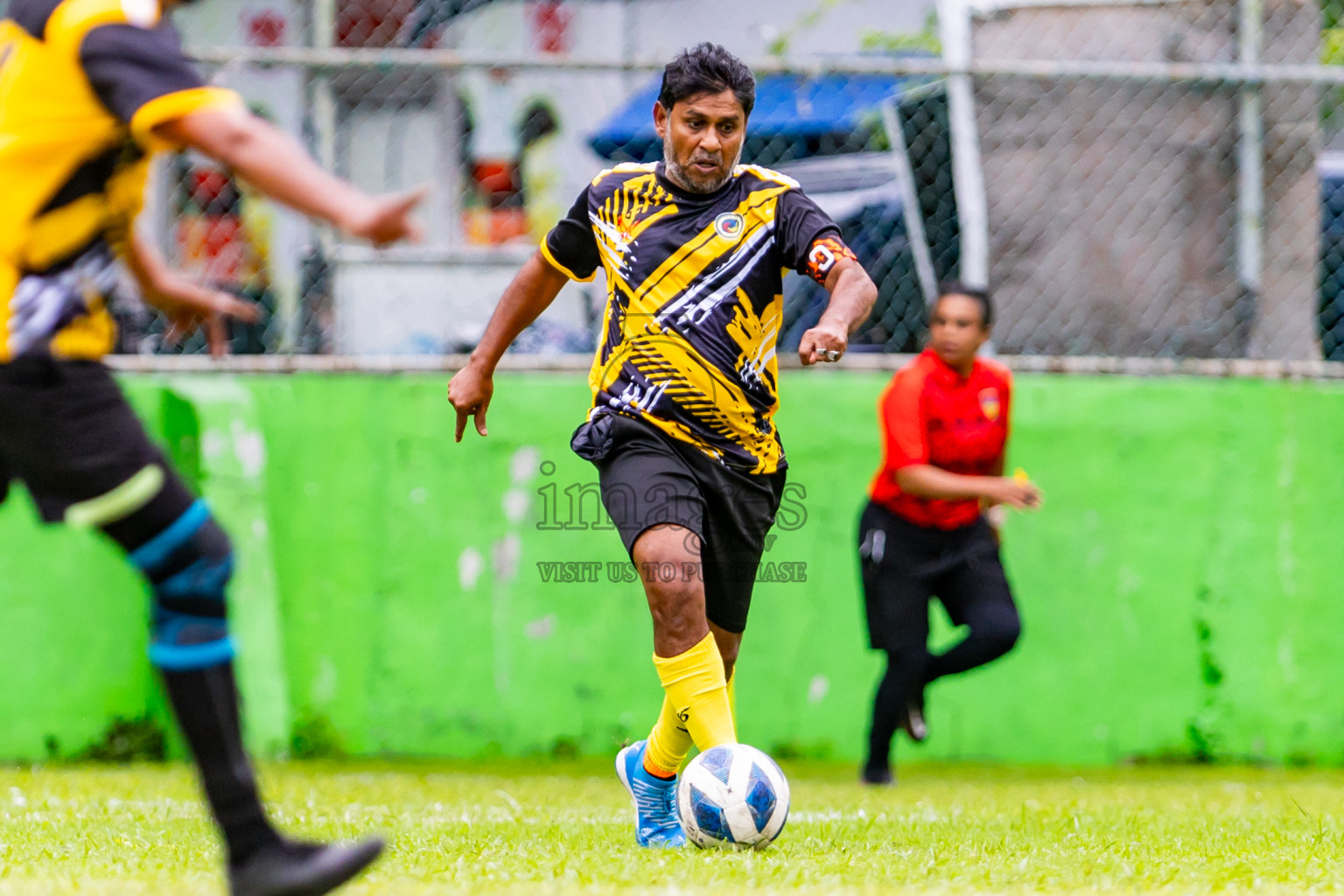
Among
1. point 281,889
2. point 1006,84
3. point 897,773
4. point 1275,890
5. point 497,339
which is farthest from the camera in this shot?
point 1006,84

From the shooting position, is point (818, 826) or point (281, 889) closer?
point (281, 889)

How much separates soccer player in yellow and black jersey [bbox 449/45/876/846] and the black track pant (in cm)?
200

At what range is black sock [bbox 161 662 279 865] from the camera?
2.82 meters

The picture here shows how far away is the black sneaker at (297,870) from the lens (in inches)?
108

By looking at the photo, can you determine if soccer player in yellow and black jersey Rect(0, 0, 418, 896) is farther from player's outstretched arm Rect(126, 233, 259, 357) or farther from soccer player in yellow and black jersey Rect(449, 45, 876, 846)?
soccer player in yellow and black jersey Rect(449, 45, 876, 846)

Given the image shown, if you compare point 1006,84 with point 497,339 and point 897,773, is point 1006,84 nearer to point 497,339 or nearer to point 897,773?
point 897,773

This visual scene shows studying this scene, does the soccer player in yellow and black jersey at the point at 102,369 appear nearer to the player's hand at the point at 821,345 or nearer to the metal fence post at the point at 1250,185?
the player's hand at the point at 821,345

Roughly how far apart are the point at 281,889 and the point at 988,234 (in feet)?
18.0

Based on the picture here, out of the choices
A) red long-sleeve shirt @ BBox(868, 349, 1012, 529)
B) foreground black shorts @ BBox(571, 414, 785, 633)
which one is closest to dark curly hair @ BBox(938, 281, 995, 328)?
red long-sleeve shirt @ BBox(868, 349, 1012, 529)

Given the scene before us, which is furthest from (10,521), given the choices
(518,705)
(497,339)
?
(497,339)

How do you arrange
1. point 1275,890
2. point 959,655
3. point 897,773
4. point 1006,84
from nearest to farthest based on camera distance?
point 1275,890 < point 959,655 < point 897,773 < point 1006,84

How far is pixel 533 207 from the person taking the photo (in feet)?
23.9

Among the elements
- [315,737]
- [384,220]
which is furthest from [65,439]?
[315,737]

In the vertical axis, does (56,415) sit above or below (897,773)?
above
